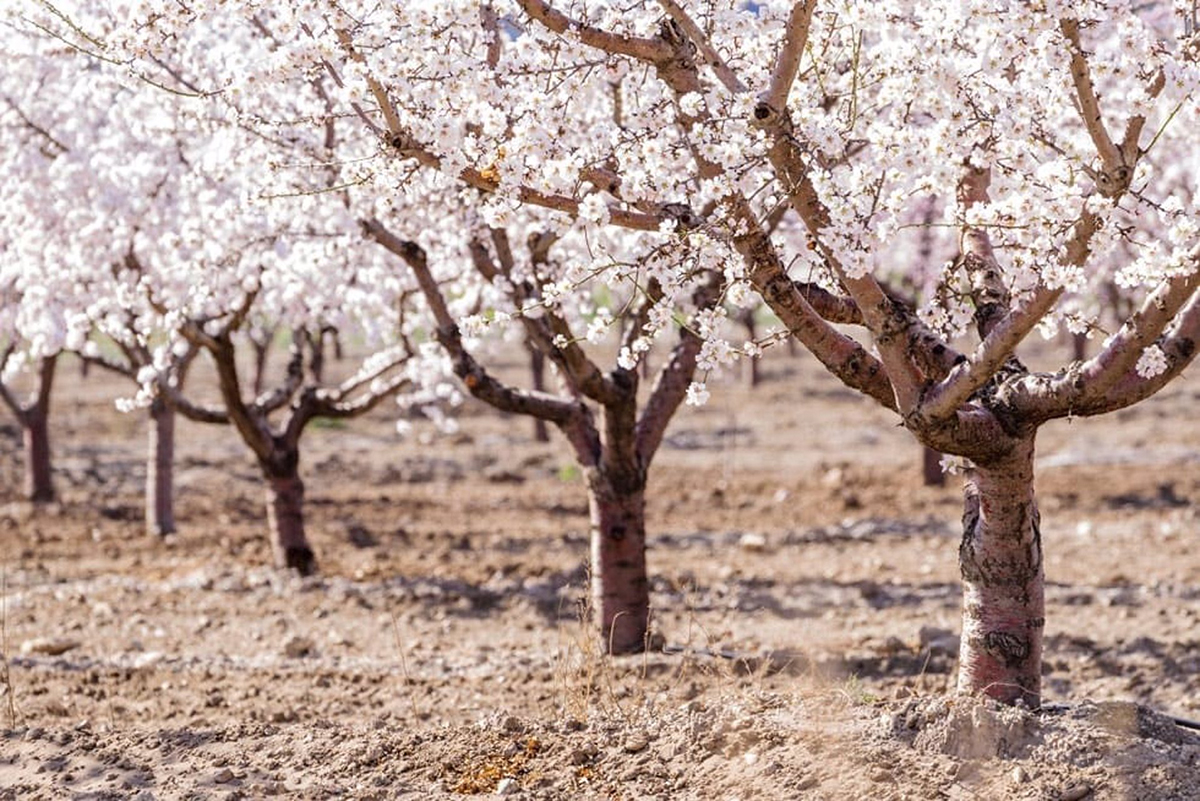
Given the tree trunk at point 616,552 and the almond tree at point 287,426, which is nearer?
the tree trunk at point 616,552

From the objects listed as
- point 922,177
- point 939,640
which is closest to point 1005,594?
point 922,177

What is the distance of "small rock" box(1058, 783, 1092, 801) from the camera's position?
16.4 feet

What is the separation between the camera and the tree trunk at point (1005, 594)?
5.80m

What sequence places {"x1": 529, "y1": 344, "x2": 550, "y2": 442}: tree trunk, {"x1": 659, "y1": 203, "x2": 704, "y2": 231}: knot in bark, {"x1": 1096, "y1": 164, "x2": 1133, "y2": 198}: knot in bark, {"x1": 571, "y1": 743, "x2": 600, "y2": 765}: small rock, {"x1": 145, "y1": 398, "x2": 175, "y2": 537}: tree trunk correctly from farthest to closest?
{"x1": 529, "y1": 344, "x2": 550, "y2": 442}: tree trunk
{"x1": 145, "y1": 398, "x2": 175, "y2": 537}: tree trunk
{"x1": 571, "y1": 743, "x2": 600, "y2": 765}: small rock
{"x1": 659, "y1": 203, "x2": 704, "y2": 231}: knot in bark
{"x1": 1096, "y1": 164, "x2": 1133, "y2": 198}: knot in bark

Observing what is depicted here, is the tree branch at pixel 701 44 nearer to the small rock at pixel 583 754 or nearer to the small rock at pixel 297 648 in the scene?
the small rock at pixel 583 754

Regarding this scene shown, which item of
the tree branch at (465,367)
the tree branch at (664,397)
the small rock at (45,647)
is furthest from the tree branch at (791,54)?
the small rock at (45,647)

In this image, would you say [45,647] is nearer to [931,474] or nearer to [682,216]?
[682,216]

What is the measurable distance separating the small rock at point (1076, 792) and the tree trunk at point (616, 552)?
4534 millimetres

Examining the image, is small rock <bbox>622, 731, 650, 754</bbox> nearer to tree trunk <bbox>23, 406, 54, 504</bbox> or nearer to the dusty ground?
the dusty ground

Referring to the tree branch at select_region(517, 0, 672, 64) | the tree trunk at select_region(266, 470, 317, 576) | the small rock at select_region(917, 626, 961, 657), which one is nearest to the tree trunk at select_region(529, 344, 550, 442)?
the tree trunk at select_region(266, 470, 317, 576)

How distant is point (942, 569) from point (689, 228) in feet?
29.9

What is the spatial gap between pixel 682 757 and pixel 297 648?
18.1ft

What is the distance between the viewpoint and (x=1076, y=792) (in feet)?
16.5

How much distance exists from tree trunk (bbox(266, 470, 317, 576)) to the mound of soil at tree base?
22.5ft
